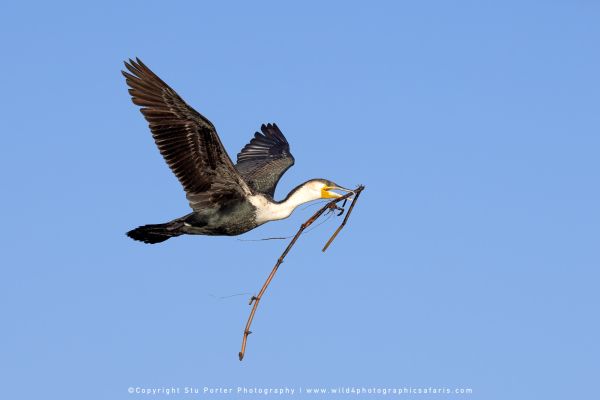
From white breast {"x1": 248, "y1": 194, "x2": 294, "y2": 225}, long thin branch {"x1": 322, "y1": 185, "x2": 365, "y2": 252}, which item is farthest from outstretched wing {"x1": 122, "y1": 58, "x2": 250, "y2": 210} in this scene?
long thin branch {"x1": 322, "y1": 185, "x2": 365, "y2": 252}

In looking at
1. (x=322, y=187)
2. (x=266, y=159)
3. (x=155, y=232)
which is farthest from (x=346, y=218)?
(x=266, y=159)

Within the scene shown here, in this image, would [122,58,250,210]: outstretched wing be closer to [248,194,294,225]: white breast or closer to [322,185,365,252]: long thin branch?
[248,194,294,225]: white breast

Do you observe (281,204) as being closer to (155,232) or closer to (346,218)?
(155,232)

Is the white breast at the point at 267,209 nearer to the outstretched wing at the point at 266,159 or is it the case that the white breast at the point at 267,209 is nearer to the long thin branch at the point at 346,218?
the long thin branch at the point at 346,218

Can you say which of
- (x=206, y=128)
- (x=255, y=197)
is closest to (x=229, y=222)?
(x=255, y=197)

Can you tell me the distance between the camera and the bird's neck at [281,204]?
15.9 m

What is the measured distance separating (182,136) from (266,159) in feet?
20.0

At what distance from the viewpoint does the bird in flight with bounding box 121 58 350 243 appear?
14844 millimetres

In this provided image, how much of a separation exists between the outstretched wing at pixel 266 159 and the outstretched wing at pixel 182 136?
296cm

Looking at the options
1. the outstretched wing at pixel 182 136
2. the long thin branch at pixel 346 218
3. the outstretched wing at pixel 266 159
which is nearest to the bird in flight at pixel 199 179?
the outstretched wing at pixel 182 136

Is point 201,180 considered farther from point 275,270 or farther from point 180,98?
point 275,270

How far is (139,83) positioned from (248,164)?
645 cm

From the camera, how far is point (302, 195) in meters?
15.9

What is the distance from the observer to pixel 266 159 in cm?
2106
